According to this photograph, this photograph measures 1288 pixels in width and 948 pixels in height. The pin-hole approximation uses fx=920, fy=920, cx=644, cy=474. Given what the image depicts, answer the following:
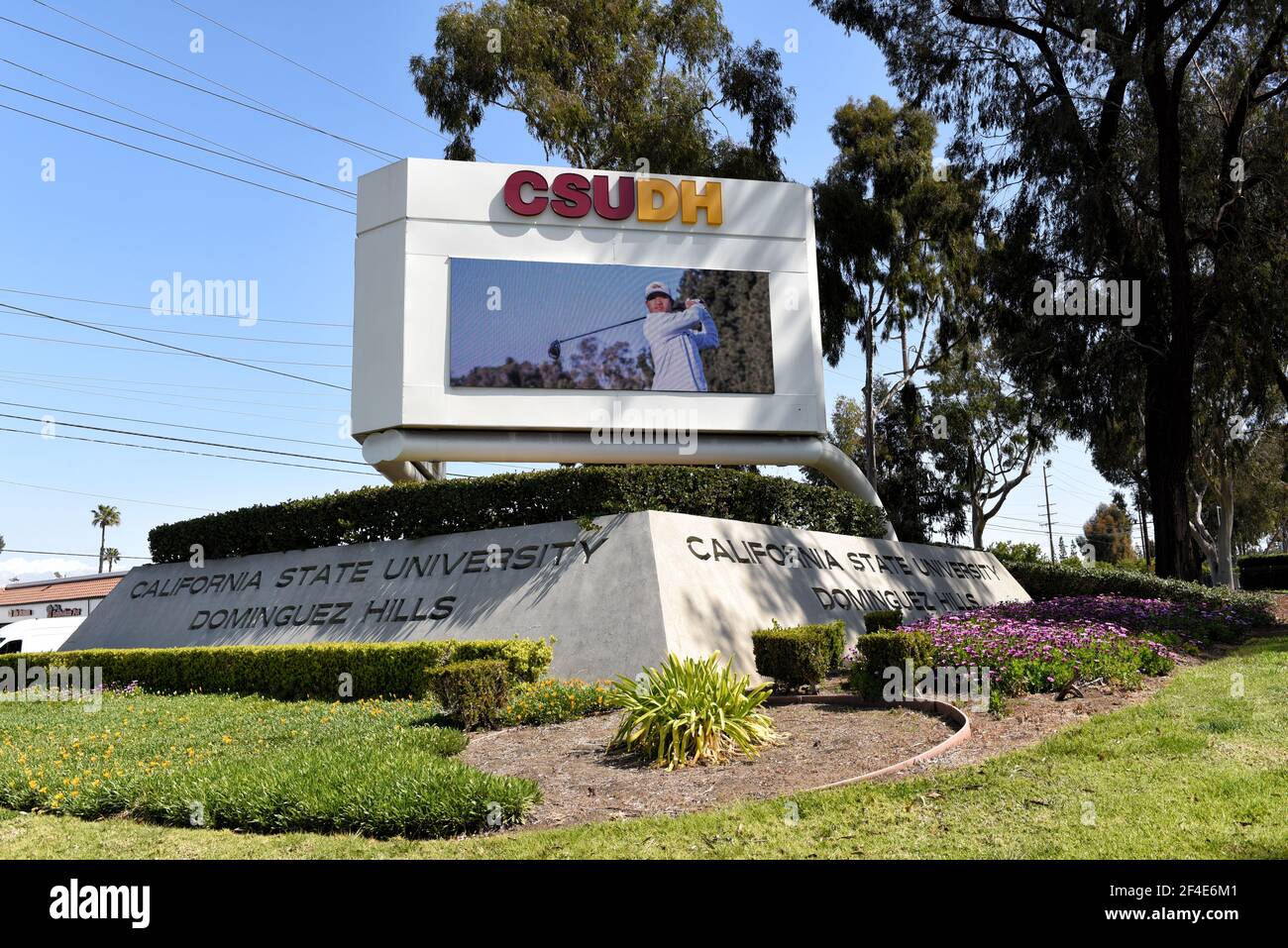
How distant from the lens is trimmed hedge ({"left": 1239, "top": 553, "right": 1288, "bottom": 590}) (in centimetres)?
4122

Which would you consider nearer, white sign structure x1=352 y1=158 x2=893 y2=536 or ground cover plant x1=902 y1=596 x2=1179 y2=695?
ground cover plant x1=902 y1=596 x2=1179 y2=695

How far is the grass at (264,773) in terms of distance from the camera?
7.04 meters

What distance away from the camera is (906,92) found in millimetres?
27500

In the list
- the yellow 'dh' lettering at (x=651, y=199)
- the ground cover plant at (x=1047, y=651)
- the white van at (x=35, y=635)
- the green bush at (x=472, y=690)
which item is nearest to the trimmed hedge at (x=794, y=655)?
the ground cover plant at (x=1047, y=651)

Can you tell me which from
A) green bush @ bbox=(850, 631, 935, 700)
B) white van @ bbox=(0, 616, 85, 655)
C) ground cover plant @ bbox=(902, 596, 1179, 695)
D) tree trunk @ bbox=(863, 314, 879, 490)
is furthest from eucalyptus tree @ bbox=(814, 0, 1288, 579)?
white van @ bbox=(0, 616, 85, 655)

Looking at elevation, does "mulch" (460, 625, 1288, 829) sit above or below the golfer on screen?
below

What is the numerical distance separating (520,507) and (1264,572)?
3961 cm

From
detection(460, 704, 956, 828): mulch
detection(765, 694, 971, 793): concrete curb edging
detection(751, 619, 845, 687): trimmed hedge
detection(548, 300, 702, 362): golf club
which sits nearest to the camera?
detection(460, 704, 956, 828): mulch

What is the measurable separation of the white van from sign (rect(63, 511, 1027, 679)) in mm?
7556

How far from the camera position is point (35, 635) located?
27625 millimetres

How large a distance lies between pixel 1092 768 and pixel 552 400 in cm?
1400

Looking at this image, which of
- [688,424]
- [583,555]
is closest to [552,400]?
[688,424]

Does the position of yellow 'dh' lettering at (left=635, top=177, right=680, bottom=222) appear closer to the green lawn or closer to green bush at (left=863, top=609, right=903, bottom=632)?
green bush at (left=863, top=609, right=903, bottom=632)
